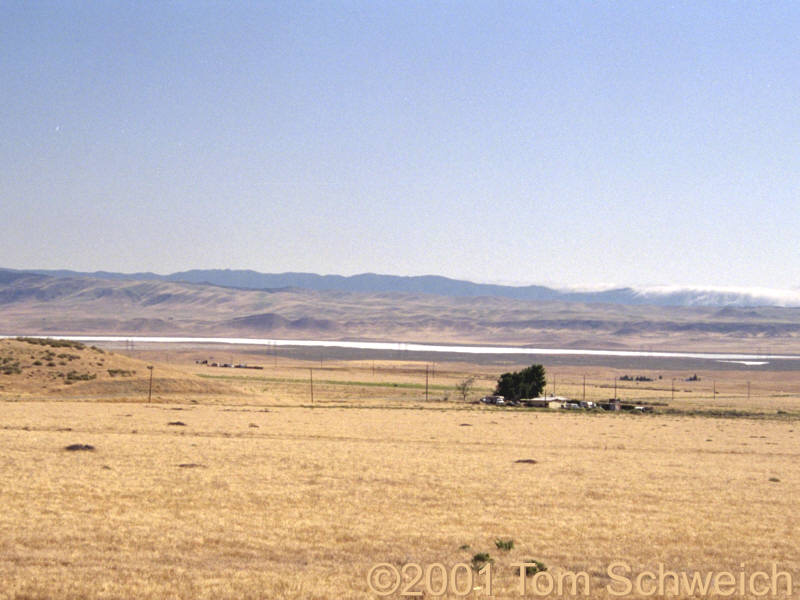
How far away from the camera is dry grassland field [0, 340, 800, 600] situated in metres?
16.0

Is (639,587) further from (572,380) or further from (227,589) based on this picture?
(572,380)

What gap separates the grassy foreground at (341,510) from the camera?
16.1m

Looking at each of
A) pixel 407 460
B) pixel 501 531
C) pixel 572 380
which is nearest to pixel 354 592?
pixel 501 531

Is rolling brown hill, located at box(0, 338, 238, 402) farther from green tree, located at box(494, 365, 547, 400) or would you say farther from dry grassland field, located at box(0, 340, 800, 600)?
green tree, located at box(494, 365, 547, 400)

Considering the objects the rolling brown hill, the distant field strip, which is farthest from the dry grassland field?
the distant field strip

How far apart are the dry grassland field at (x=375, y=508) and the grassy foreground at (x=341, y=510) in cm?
8

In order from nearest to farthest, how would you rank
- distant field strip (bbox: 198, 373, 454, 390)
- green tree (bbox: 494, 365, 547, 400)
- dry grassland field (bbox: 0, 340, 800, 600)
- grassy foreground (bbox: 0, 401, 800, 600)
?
dry grassland field (bbox: 0, 340, 800, 600) → grassy foreground (bbox: 0, 401, 800, 600) → green tree (bbox: 494, 365, 547, 400) → distant field strip (bbox: 198, 373, 454, 390)

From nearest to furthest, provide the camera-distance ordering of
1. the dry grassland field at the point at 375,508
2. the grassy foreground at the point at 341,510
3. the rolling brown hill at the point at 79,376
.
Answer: the dry grassland field at the point at 375,508
the grassy foreground at the point at 341,510
the rolling brown hill at the point at 79,376

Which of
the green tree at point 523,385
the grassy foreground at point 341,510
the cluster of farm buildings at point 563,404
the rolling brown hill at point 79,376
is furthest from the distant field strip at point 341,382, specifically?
the grassy foreground at point 341,510

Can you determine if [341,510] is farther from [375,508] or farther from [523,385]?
[523,385]

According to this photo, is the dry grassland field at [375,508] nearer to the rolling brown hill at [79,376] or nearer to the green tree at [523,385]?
the rolling brown hill at [79,376]

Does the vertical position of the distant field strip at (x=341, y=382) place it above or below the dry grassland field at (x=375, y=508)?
below

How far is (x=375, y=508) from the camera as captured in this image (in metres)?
23.0

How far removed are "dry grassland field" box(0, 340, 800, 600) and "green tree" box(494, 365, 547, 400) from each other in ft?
113
